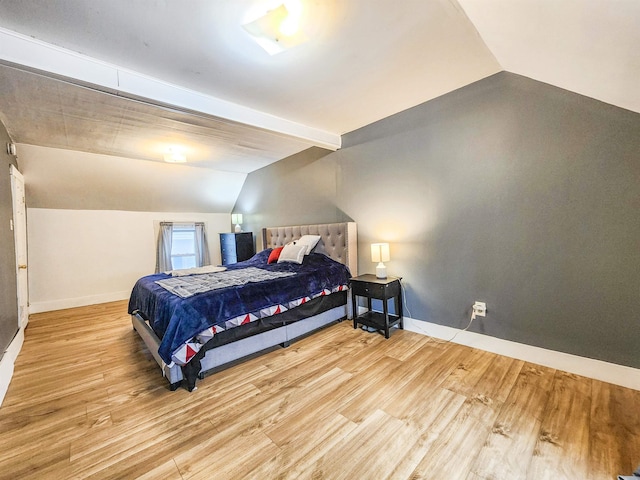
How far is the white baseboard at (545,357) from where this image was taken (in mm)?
1923

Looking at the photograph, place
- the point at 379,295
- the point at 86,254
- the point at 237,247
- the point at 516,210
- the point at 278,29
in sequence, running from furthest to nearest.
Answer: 1. the point at 237,247
2. the point at 86,254
3. the point at 379,295
4. the point at 516,210
5. the point at 278,29

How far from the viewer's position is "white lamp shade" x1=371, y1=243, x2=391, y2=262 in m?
3.10

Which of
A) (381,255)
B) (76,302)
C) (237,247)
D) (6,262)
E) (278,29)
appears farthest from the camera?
(237,247)

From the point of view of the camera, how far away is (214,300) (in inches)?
88.4

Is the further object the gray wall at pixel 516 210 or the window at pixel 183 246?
the window at pixel 183 246

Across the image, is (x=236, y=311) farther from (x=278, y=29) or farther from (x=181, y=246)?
(x=181, y=246)

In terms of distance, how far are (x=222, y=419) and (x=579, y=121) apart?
3.45m

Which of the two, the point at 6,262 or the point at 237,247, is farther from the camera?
the point at 237,247

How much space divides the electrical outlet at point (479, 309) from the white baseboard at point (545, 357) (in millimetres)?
206

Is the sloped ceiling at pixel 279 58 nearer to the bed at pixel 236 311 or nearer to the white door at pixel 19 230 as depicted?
the white door at pixel 19 230

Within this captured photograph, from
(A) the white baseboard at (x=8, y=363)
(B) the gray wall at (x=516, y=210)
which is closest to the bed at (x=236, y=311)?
(B) the gray wall at (x=516, y=210)

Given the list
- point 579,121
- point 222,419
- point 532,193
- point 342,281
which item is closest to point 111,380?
point 222,419

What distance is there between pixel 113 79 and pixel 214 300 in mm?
1917

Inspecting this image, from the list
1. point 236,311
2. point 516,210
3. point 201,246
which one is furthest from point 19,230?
point 516,210
